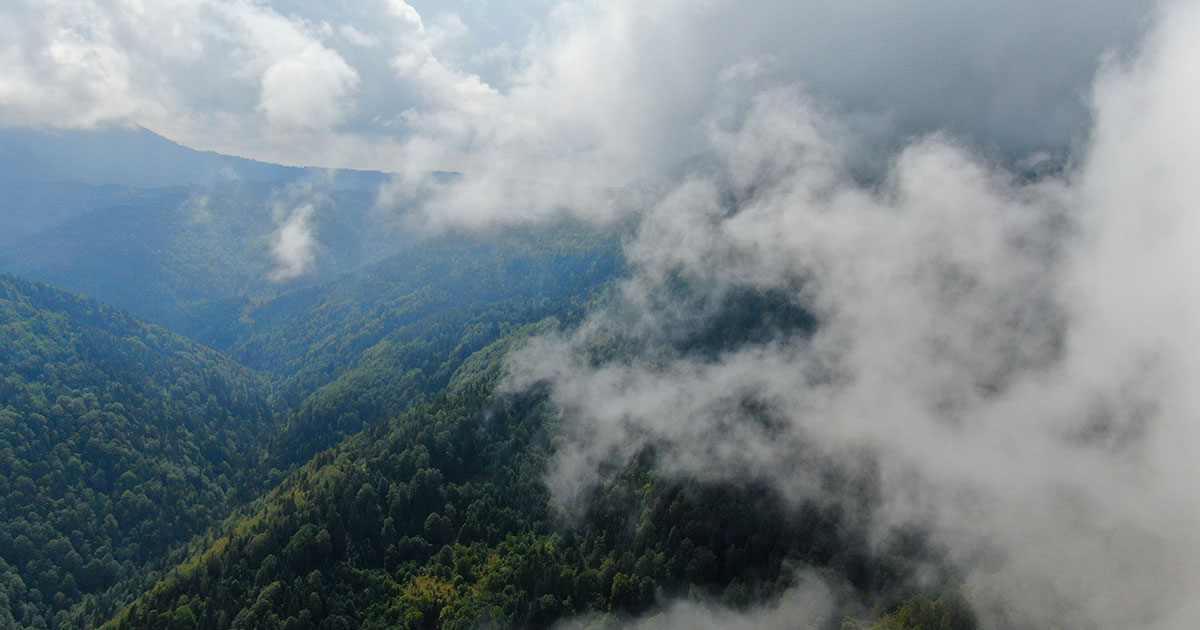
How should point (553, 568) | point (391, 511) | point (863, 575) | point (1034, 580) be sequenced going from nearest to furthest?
point (1034, 580)
point (863, 575)
point (553, 568)
point (391, 511)

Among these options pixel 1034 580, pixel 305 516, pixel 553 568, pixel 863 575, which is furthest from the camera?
pixel 305 516

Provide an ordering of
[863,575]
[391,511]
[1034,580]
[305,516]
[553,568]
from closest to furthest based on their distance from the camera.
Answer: [1034,580], [863,575], [553,568], [305,516], [391,511]

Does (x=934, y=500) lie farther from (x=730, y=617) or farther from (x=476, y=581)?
(x=476, y=581)

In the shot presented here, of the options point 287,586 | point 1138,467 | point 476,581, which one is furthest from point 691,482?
point 1138,467

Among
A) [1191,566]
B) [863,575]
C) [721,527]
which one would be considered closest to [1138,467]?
[1191,566]

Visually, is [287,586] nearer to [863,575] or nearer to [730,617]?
[730,617]

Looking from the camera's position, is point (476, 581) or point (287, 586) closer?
point (287, 586)

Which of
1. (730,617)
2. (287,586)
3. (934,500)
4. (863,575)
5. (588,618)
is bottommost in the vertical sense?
(287,586)

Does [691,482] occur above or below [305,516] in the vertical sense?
above

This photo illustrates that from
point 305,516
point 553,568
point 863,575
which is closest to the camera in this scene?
point 863,575
